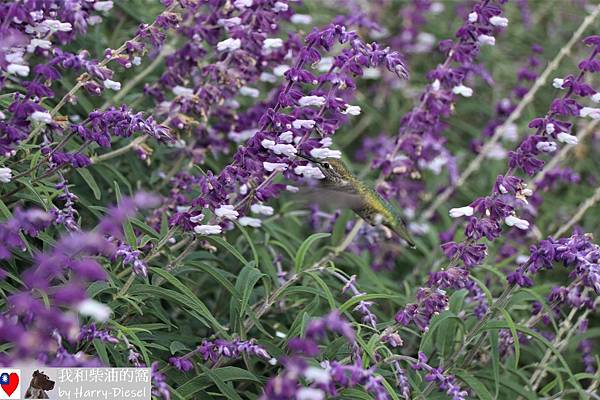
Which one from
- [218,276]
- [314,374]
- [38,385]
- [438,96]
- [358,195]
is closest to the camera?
[314,374]

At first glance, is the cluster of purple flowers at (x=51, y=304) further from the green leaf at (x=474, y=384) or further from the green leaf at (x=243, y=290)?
the green leaf at (x=474, y=384)

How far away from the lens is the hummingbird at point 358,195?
4.41 metres

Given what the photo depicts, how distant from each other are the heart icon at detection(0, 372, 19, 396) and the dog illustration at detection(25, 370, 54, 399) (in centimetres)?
6

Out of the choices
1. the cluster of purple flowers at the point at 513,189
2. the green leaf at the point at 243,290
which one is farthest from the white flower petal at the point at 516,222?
the green leaf at the point at 243,290

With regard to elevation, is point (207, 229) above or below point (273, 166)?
below

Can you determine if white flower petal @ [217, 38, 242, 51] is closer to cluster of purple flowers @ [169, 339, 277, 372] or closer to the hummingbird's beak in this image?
the hummingbird's beak

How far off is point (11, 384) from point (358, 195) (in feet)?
7.27

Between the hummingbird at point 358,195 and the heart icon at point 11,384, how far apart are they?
69.2 inches

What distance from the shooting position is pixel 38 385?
3172 millimetres

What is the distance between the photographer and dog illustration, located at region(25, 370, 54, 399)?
317 centimetres

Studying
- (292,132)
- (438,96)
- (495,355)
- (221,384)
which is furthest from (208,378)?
(438,96)

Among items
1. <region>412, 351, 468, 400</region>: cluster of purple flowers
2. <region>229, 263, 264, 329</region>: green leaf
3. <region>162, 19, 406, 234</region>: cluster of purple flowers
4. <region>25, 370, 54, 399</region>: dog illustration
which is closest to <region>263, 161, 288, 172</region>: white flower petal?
<region>162, 19, 406, 234</region>: cluster of purple flowers

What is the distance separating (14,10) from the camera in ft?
10.3

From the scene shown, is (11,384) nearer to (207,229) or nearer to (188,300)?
(188,300)
